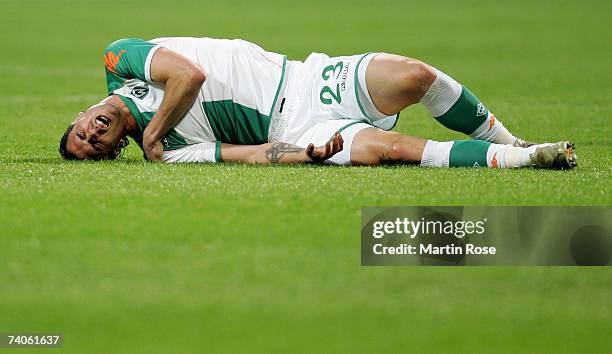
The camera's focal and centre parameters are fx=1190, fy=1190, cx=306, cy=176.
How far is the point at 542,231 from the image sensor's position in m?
6.20

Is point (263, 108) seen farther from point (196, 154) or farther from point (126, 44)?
point (126, 44)

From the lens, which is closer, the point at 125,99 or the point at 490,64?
the point at 125,99

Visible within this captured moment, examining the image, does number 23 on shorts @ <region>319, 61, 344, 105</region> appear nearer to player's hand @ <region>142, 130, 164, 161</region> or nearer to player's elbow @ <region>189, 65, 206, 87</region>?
player's elbow @ <region>189, 65, 206, 87</region>

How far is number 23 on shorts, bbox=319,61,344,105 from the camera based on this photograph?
8.28m

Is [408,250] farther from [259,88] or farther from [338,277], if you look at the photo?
[259,88]

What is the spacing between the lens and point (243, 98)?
8.32 meters

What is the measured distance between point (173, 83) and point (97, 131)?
674 mm

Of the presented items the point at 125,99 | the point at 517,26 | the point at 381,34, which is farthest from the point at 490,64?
the point at 125,99

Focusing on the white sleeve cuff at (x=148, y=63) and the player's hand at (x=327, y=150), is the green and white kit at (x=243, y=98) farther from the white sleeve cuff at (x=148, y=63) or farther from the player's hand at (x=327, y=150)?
the player's hand at (x=327, y=150)

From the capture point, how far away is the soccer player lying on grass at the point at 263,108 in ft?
26.4

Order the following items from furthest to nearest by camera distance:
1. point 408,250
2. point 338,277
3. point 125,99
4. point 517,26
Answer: point 517,26, point 125,99, point 408,250, point 338,277

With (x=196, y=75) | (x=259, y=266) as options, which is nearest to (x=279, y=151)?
(x=196, y=75)

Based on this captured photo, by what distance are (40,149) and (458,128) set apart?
11.2ft

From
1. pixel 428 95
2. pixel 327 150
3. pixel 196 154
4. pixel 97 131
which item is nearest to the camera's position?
pixel 327 150
